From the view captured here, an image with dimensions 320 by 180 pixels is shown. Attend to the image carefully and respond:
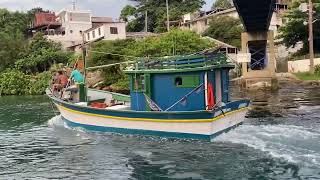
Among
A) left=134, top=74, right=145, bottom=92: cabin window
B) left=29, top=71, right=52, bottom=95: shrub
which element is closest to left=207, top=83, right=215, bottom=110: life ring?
left=134, top=74, right=145, bottom=92: cabin window

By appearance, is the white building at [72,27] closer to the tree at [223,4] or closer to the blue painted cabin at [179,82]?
the tree at [223,4]

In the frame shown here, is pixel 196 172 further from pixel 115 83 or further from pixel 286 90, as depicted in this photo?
pixel 115 83

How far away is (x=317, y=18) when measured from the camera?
54.7 metres

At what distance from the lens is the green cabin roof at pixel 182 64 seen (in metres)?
20.1

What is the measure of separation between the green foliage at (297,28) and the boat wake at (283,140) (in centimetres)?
3549

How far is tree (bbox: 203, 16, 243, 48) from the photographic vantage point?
6975 centimetres

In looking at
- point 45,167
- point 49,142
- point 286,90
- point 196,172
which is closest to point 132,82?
point 49,142

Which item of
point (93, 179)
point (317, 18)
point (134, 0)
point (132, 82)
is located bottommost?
point (93, 179)

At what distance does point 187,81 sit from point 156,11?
212 feet

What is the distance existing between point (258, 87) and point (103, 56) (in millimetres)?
17820

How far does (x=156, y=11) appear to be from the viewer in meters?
83.7

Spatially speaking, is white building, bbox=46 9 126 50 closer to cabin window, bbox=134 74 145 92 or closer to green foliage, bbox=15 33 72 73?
green foliage, bbox=15 33 72 73

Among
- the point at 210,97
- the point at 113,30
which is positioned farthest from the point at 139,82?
the point at 113,30

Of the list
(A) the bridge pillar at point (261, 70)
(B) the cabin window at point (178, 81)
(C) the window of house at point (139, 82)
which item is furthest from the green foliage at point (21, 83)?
(B) the cabin window at point (178, 81)
